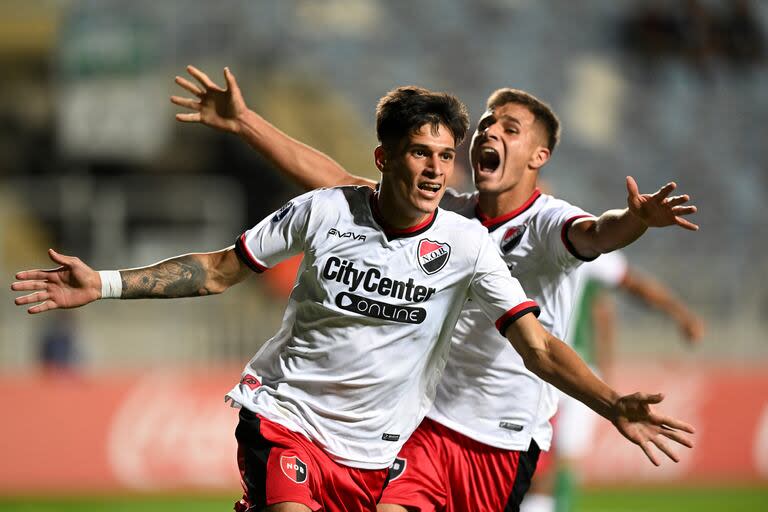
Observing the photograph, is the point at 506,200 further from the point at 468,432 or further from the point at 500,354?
the point at 468,432

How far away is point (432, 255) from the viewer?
183 inches

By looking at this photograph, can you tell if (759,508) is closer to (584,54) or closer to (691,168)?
(691,168)

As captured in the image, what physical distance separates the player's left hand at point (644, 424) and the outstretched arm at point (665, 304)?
11.4ft

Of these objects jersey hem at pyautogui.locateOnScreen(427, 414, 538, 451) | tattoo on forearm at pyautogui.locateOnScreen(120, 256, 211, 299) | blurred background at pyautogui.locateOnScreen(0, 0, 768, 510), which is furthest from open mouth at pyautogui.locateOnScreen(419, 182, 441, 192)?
blurred background at pyautogui.locateOnScreen(0, 0, 768, 510)

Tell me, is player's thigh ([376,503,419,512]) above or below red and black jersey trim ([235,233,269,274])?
below

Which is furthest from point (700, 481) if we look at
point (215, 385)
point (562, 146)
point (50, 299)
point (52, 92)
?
point (52, 92)

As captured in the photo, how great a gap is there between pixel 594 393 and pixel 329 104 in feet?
55.1

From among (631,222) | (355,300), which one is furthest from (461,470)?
(631,222)

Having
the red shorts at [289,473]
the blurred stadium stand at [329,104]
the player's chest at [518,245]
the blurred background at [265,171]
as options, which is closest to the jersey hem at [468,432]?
the red shorts at [289,473]

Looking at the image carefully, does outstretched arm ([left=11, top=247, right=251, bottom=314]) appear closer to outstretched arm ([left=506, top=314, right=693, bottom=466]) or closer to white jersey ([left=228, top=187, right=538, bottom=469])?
white jersey ([left=228, top=187, right=538, bottom=469])

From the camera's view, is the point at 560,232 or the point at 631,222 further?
the point at 560,232

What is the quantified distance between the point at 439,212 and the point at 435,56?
1702 centimetres

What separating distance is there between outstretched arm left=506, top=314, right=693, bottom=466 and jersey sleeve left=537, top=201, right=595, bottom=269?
58 centimetres

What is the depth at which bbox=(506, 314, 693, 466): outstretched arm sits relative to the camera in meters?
4.16
